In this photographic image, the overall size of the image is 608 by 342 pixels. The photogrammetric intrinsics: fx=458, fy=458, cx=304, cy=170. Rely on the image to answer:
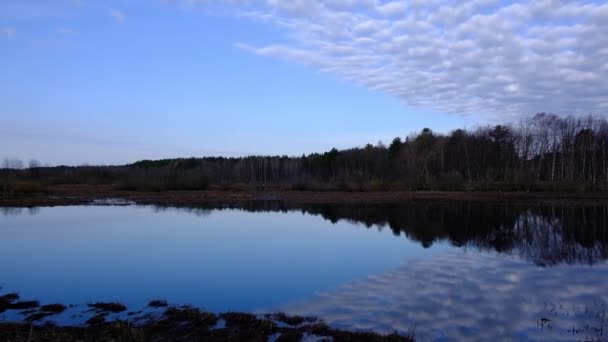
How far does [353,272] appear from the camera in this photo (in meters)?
13.1

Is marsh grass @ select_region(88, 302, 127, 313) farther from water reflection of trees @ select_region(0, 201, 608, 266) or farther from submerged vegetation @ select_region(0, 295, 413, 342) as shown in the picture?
water reflection of trees @ select_region(0, 201, 608, 266)

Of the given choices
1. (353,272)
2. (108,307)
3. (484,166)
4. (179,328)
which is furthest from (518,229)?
(484,166)

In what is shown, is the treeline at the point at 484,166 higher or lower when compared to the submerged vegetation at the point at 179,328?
higher

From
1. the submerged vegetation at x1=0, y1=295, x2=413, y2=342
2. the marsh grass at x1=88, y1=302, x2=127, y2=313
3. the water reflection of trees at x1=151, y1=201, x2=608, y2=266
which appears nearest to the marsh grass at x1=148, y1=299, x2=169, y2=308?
the submerged vegetation at x1=0, y1=295, x2=413, y2=342

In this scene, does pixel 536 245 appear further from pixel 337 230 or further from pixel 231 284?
Result: pixel 231 284

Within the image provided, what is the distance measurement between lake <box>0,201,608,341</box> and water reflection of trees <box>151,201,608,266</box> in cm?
8

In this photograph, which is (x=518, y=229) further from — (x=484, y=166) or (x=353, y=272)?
(x=484, y=166)

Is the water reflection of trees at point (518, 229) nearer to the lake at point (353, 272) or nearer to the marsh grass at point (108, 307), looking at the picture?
the lake at point (353, 272)

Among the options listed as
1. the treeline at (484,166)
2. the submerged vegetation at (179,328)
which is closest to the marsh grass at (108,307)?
the submerged vegetation at (179,328)

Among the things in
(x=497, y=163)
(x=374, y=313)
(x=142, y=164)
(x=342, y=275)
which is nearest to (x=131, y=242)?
(x=342, y=275)

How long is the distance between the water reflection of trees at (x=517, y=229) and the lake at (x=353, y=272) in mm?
85

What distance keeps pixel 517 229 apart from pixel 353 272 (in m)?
13.2

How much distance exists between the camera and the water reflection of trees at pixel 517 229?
16.4 meters

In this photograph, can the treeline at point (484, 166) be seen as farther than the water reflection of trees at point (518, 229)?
Yes
